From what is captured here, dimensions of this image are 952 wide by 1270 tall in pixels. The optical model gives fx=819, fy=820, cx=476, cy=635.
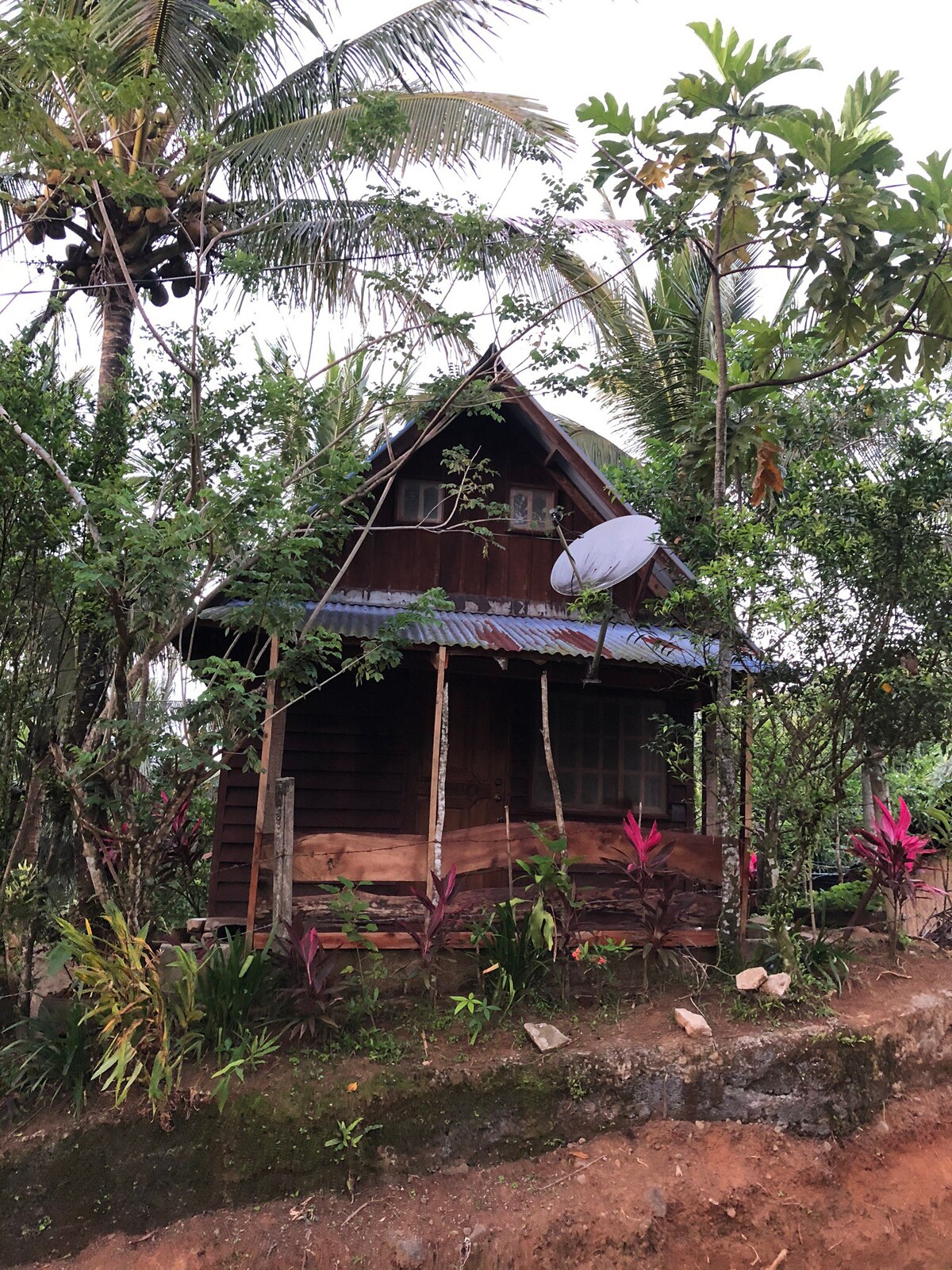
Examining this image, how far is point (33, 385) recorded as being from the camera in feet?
18.7

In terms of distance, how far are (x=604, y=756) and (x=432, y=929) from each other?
371cm

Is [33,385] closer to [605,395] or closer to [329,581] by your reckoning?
[329,581]

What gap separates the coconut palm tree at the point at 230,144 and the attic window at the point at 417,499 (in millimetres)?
2158

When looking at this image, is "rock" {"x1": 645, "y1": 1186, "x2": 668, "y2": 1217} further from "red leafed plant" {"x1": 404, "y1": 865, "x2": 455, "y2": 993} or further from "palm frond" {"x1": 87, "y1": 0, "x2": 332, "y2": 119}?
"palm frond" {"x1": 87, "y1": 0, "x2": 332, "y2": 119}

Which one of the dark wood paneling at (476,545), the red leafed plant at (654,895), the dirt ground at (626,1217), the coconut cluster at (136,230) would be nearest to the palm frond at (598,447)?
the dark wood paneling at (476,545)

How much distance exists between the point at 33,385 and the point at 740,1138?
6.91 metres

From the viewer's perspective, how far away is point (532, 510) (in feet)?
31.3

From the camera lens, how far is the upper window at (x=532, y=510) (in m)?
9.42

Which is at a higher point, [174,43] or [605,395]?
[174,43]

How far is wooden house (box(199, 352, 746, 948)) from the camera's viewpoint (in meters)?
7.49

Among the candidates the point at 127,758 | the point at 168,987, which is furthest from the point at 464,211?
the point at 168,987

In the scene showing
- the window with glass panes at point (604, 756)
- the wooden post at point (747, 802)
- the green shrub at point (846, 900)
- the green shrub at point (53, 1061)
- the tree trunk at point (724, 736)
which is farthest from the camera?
the window with glass panes at point (604, 756)

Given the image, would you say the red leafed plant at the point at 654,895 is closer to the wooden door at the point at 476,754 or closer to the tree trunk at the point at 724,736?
the tree trunk at the point at 724,736

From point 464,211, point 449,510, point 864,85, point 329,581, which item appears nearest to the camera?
point 864,85
